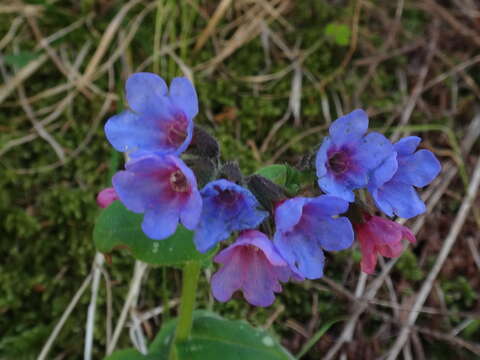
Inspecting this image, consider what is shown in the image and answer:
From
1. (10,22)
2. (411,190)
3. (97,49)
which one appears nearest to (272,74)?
(97,49)

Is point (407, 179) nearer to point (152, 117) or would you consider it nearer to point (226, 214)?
point (226, 214)

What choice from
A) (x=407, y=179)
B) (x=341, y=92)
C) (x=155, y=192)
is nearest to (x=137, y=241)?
(x=155, y=192)

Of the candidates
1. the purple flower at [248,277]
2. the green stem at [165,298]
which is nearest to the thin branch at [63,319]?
the green stem at [165,298]

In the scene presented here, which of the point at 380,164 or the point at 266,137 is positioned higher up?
the point at 380,164

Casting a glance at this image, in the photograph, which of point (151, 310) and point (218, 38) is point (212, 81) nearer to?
point (218, 38)

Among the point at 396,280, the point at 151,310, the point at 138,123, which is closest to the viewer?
the point at 138,123

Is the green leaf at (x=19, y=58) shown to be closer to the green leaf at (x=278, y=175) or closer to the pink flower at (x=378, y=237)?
the green leaf at (x=278, y=175)
